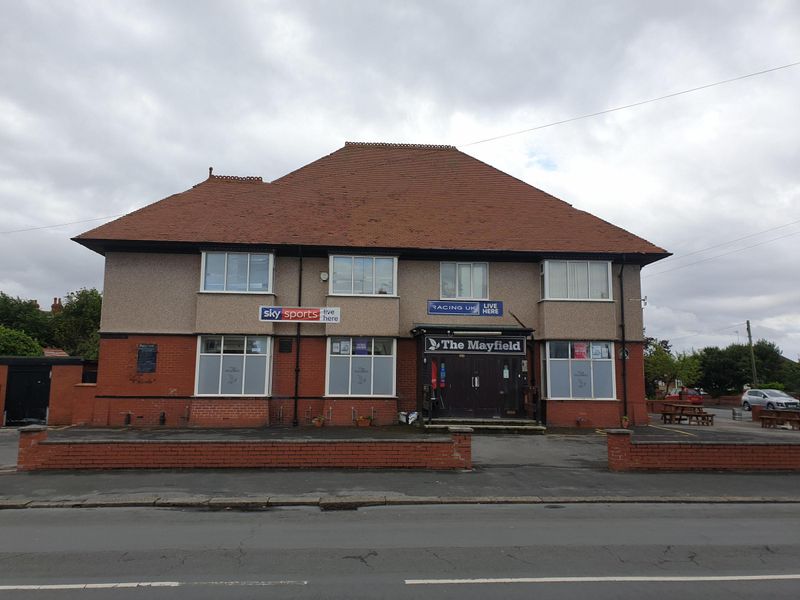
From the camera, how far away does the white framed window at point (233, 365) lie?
18766 mm

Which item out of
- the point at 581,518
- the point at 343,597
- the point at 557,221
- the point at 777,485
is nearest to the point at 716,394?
the point at 557,221

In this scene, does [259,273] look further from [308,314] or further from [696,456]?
A: [696,456]

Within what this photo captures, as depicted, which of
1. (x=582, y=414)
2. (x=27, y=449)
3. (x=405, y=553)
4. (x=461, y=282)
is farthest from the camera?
(x=461, y=282)

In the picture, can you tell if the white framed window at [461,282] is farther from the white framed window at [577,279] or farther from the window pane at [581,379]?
the window pane at [581,379]

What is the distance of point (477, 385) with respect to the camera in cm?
1930

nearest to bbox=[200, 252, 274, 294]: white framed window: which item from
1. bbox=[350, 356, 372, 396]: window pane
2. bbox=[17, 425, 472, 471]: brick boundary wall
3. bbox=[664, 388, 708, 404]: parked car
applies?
bbox=[350, 356, 372, 396]: window pane

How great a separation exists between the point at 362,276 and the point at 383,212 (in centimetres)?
306

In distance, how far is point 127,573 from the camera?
18.3 ft

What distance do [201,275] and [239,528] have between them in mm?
12909

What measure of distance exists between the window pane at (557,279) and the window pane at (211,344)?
1130 centimetres

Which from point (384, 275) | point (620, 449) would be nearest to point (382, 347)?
point (384, 275)

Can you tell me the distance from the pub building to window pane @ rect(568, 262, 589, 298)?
0.05m

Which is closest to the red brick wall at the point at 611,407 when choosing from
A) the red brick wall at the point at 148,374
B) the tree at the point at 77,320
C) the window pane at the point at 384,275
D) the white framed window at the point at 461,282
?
the white framed window at the point at 461,282

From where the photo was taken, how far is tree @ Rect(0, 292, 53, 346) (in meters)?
48.2
